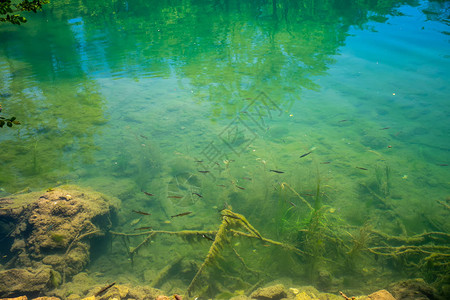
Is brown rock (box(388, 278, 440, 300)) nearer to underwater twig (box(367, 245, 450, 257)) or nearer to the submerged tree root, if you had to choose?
underwater twig (box(367, 245, 450, 257))

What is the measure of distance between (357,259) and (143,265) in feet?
12.2

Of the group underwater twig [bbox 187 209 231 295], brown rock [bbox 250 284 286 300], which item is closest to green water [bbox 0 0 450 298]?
underwater twig [bbox 187 209 231 295]

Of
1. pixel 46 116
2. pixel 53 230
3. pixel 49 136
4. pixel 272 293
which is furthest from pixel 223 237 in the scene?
pixel 46 116

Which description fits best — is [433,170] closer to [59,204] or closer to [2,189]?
[59,204]

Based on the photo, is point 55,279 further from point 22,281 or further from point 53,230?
point 53,230

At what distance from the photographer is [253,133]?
24.6 ft

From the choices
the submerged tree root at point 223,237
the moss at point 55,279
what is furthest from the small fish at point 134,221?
the moss at point 55,279

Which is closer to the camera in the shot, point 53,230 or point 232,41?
point 53,230

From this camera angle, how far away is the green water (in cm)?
438

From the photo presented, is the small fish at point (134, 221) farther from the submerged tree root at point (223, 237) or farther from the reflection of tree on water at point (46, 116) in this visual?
the reflection of tree on water at point (46, 116)

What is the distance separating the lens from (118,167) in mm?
6512

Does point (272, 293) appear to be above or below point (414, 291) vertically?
below

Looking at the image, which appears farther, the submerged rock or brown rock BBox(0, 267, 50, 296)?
the submerged rock

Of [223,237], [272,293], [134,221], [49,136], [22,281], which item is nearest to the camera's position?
[272,293]
